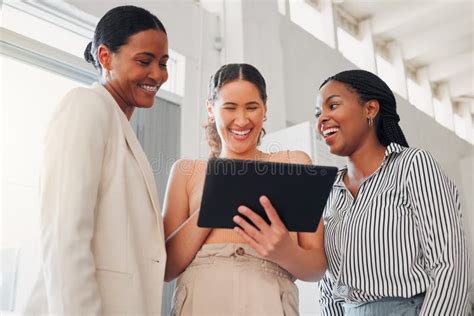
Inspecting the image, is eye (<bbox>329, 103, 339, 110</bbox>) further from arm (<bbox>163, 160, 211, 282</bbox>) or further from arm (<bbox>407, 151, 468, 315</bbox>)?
arm (<bbox>163, 160, 211, 282</bbox>)

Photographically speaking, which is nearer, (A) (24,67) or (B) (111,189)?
(B) (111,189)

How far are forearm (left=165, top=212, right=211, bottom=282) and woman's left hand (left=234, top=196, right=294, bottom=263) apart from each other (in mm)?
121

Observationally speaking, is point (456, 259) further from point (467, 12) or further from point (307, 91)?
point (467, 12)

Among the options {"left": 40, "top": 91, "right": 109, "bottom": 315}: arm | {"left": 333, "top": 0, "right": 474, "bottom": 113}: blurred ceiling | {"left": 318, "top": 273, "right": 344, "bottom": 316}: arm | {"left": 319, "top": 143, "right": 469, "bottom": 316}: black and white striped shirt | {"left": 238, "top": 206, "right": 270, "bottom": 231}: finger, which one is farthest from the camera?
{"left": 333, "top": 0, "right": 474, "bottom": 113}: blurred ceiling

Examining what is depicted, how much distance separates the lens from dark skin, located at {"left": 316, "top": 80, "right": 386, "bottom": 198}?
65.9 inches

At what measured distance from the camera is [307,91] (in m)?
4.54

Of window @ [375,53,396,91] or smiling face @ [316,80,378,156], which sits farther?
window @ [375,53,396,91]

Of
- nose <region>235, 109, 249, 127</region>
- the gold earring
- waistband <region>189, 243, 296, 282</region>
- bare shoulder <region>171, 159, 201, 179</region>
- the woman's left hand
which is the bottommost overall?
waistband <region>189, 243, 296, 282</region>

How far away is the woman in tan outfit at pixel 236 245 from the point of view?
4.20ft

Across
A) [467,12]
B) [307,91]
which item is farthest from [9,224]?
[467,12]

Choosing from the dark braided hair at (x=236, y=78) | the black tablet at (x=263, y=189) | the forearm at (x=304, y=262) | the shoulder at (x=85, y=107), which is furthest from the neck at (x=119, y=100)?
the forearm at (x=304, y=262)

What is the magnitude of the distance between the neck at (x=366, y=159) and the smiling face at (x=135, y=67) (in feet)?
2.30

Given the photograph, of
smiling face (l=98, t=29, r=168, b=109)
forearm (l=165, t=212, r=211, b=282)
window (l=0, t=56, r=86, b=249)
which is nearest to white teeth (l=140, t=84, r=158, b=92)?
smiling face (l=98, t=29, r=168, b=109)

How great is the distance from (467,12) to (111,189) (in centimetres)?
572
